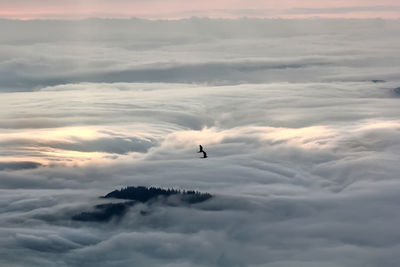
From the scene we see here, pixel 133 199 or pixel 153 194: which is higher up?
pixel 153 194

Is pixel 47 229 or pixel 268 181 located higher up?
pixel 268 181

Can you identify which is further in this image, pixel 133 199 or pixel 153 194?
pixel 153 194

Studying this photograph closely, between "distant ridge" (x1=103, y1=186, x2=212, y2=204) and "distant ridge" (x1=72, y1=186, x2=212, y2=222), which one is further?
"distant ridge" (x1=103, y1=186, x2=212, y2=204)

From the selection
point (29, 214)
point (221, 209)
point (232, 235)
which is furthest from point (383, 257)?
point (29, 214)

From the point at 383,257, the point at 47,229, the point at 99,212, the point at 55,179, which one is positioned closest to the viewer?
the point at 383,257

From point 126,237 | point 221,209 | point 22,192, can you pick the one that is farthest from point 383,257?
point 22,192

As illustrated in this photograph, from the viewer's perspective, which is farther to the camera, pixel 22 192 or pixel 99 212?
pixel 22 192

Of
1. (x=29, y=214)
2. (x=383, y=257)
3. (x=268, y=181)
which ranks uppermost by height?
(x=268, y=181)

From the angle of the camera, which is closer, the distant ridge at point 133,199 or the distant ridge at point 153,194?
the distant ridge at point 133,199

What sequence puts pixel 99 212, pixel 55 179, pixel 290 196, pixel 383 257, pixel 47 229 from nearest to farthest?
1. pixel 383 257
2. pixel 47 229
3. pixel 99 212
4. pixel 290 196
5. pixel 55 179

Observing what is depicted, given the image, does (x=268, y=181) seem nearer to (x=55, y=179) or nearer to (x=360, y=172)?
(x=360, y=172)
